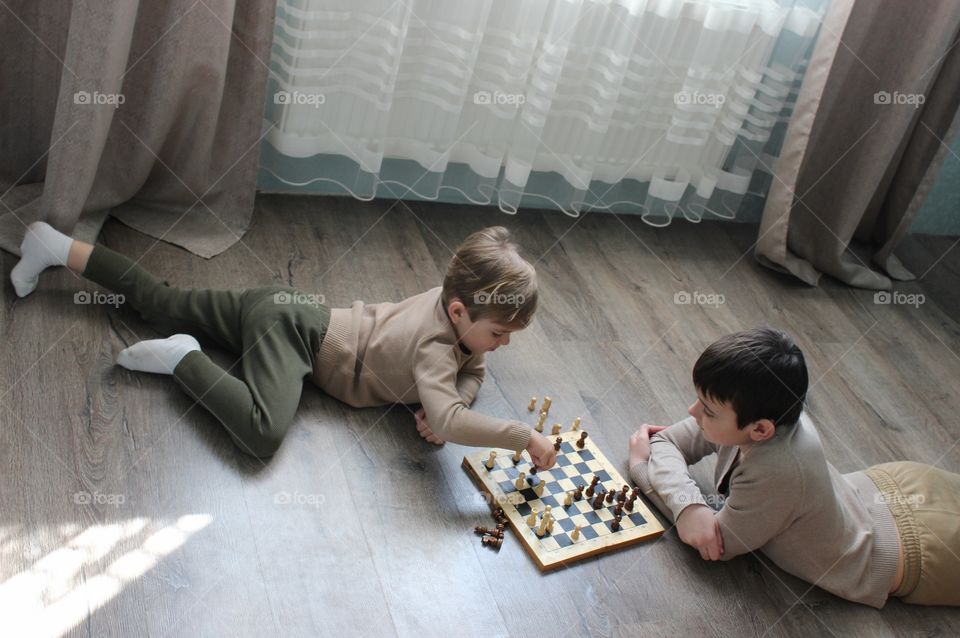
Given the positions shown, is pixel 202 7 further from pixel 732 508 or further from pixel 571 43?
pixel 732 508

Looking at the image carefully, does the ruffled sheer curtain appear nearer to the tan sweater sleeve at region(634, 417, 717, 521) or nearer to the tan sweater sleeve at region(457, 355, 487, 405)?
the tan sweater sleeve at region(457, 355, 487, 405)

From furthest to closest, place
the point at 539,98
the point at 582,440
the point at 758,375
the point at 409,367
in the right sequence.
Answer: the point at 539,98 < the point at 582,440 < the point at 409,367 < the point at 758,375

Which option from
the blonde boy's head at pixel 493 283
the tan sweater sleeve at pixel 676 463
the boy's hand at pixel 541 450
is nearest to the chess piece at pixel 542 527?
the boy's hand at pixel 541 450

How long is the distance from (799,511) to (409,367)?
76 centimetres

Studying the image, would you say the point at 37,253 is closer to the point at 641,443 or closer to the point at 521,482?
the point at 521,482

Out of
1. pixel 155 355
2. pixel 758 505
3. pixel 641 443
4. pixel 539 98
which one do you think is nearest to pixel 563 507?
pixel 641 443

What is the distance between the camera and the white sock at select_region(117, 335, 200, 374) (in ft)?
5.82

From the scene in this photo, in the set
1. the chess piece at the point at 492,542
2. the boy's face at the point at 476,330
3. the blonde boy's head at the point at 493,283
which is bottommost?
the chess piece at the point at 492,542

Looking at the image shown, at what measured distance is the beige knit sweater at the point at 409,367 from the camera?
175 cm

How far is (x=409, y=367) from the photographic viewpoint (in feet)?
6.01

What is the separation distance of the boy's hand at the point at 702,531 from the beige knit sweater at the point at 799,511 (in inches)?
0.5

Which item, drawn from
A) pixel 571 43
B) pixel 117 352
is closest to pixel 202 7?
pixel 117 352

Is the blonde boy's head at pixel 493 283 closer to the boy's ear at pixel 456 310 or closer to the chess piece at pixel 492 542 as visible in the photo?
the boy's ear at pixel 456 310

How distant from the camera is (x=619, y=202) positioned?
2818 mm
